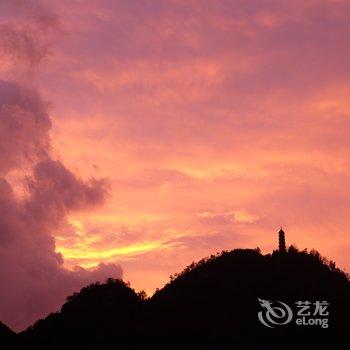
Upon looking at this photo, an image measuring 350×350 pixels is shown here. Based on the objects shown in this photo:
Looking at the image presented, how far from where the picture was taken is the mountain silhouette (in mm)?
79500

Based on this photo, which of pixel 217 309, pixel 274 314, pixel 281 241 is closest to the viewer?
pixel 274 314

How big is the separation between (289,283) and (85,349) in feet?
90.2

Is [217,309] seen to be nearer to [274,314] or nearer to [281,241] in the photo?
[274,314]

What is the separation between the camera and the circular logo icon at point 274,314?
7906 cm

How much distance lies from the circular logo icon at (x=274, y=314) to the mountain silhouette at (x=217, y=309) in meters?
0.13

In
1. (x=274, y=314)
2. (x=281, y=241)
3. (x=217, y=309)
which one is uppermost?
(x=281, y=241)

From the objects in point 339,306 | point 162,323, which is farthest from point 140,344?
point 339,306

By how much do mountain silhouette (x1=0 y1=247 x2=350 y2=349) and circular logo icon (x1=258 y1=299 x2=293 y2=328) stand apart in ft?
0.42

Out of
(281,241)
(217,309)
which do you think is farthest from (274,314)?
(281,241)

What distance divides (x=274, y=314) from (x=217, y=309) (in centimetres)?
859

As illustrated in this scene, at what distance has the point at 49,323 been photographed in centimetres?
9112

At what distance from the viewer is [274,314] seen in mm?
80062

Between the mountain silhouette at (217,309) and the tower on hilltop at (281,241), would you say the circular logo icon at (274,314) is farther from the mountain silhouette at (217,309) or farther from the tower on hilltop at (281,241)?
the tower on hilltop at (281,241)

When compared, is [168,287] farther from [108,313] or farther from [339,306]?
[339,306]
